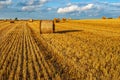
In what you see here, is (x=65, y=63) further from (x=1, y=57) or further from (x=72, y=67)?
(x=1, y=57)

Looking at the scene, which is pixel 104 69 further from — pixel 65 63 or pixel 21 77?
pixel 21 77

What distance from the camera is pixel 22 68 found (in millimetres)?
10203

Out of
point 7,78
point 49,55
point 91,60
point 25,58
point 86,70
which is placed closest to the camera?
point 7,78

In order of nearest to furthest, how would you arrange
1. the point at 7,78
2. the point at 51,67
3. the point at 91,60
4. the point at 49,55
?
the point at 7,78, the point at 51,67, the point at 91,60, the point at 49,55

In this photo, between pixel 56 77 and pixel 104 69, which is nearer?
pixel 56 77

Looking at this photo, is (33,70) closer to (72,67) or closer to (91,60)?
(72,67)

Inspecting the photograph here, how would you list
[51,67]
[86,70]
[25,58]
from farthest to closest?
[25,58], [51,67], [86,70]

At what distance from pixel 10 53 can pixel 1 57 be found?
1116 mm

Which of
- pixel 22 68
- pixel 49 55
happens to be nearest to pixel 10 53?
pixel 49 55

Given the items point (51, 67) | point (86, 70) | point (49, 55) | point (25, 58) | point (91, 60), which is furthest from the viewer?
point (49, 55)

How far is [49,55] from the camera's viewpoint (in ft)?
42.7

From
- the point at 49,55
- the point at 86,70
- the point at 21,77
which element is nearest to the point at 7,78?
the point at 21,77

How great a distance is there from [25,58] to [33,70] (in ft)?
8.04

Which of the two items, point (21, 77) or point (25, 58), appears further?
point (25, 58)
